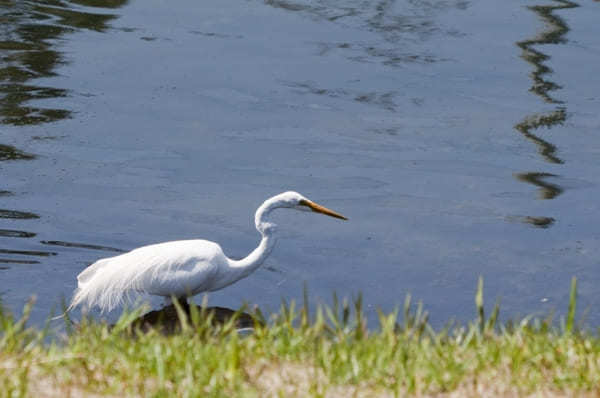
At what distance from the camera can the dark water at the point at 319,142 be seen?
29.4ft

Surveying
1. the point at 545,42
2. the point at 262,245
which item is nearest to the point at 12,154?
the point at 262,245

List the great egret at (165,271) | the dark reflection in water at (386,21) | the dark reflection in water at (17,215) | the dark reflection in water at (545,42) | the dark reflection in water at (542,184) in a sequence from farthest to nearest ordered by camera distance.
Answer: the dark reflection in water at (386,21) < the dark reflection in water at (545,42) < the dark reflection in water at (542,184) < the dark reflection in water at (17,215) < the great egret at (165,271)

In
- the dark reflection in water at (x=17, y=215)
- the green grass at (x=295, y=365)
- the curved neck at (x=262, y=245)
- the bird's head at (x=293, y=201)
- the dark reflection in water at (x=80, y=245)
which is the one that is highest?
the green grass at (x=295, y=365)

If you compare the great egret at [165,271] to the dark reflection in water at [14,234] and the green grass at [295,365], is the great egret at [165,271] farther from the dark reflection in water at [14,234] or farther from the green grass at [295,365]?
the green grass at [295,365]

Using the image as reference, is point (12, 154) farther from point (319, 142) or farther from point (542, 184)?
point (542, 184)

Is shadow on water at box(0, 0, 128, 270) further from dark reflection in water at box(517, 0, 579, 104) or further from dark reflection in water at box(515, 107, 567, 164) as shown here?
dark reflection in water at box(517, 0, 579, 104)

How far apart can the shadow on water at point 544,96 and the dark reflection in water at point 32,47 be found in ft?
14.5

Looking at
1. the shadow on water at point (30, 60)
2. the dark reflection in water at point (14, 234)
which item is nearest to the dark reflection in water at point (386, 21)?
the shadow on water at point (30, 60)

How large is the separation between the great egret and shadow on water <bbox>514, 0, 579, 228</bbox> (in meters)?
2.62

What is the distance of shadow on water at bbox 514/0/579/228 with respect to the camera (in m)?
10.6

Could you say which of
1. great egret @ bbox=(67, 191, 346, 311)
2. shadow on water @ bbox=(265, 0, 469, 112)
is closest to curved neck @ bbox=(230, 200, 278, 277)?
great egret @ bbox=(67, 191, 346, 311)

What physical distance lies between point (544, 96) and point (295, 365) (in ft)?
29.1

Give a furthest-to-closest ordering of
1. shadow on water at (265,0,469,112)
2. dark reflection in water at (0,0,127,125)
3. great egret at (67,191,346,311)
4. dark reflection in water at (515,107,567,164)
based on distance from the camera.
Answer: shadow on water at (265,0,469,112) < dark reflection in water at (0,0,127,125) < dark reflection in water at (515,107,567,164) < great egret at (67,191,346,311)

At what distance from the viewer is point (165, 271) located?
8281 millimetres
